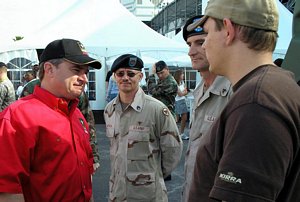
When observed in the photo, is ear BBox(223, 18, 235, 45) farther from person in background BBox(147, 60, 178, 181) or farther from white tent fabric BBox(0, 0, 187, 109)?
white tent fabric BBox(0, 0, 187, 109)

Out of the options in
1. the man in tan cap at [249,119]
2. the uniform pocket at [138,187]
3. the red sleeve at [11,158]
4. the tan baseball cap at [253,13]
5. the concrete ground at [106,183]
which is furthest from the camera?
the concrete ground at [106,183]

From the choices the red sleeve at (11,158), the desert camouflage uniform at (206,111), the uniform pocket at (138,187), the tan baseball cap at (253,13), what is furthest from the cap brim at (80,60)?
A: the tan baseball cap at (253,13)

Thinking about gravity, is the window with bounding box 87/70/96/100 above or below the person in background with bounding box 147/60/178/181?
below

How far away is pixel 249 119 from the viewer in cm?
107

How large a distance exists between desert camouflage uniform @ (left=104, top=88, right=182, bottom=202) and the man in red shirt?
0.55 metres

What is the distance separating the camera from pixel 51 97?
7.64 ft

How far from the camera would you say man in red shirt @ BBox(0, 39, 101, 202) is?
1.98m

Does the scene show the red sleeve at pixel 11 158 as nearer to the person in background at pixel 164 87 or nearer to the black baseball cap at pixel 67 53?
the black baseball cap at pixel 67 53

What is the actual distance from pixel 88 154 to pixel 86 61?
2.16 ft

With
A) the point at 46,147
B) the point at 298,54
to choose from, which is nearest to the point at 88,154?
the point at 46,147

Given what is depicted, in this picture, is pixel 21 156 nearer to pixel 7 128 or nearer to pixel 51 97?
pixel 7 128

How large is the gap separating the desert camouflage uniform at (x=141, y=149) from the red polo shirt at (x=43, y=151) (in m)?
0.66

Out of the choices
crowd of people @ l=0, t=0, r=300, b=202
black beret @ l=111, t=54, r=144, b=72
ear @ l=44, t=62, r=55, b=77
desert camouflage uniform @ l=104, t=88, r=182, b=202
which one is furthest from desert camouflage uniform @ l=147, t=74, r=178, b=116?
ear @ l=44, t=62, r=55, b=77

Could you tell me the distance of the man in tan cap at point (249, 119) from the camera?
3.42 ft
